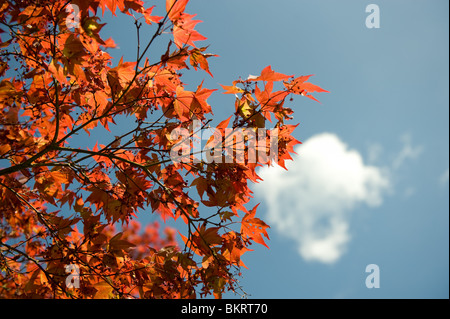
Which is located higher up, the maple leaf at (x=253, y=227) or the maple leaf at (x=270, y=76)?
the maple leaf at (x=270, y=76)

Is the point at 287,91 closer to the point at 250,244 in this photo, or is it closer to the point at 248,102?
the point at 248,102

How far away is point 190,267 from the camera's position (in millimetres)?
2410

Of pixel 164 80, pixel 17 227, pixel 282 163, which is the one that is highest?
pixel 164 80

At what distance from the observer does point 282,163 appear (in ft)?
7.66

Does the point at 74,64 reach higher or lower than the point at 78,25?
lower

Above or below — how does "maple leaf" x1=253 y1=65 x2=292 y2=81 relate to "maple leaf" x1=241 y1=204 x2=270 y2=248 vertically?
above

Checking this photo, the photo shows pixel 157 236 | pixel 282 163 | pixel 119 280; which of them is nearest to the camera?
pixel 282 163

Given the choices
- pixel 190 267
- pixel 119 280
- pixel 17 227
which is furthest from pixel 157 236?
pixel 190 267

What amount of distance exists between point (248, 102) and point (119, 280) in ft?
6.20

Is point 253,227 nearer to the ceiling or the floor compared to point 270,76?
nearer to the floor
